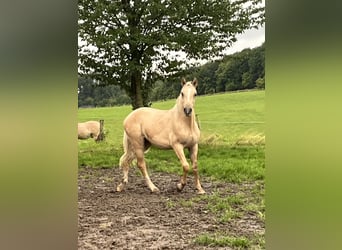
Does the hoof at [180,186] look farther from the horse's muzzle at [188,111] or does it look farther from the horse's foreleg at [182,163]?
the horse's muzzle at [188,111]

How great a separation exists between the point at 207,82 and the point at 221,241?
54 centimetres

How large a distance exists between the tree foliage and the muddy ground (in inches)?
13.4

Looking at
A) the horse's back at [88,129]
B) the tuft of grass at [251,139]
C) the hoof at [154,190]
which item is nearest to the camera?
the tuft of grass at [251,139]

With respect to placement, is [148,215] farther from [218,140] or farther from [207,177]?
[218,140]

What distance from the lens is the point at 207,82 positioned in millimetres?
1310

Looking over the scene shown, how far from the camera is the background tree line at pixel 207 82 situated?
3.82ft

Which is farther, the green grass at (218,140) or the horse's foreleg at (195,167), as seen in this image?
the horse's foreleg at (195,167)

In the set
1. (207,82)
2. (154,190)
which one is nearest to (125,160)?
(154,190)

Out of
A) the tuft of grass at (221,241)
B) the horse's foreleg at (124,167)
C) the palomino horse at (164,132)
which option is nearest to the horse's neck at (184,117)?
the palomino horse at (164,132)

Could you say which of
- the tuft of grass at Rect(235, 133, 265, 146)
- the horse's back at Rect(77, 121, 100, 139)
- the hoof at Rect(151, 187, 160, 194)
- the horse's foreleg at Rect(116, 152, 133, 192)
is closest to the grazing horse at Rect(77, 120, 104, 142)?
the horse's back at Rect(77, 121, 100, 139)

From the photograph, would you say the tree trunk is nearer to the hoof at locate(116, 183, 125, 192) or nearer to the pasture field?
the pasture field
